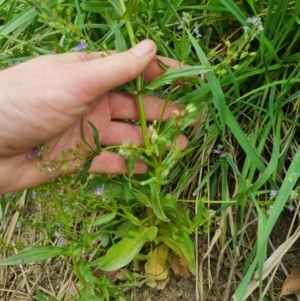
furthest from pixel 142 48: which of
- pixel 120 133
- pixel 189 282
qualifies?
pixel 189 282

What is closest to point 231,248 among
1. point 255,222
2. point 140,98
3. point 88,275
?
point 255,222

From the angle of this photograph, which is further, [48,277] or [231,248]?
[48,277]

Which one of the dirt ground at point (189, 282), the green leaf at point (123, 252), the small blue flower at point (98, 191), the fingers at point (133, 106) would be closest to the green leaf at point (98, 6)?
the fingers at point (133, 106)

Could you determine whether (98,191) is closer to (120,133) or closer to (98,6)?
(120,133)

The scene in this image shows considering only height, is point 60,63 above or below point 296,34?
above

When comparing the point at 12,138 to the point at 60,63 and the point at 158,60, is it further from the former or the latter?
the point at 158,60

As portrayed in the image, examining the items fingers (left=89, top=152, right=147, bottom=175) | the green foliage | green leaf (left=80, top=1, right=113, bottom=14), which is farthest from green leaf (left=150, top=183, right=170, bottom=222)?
green leaf (left=80, top=1, right=113, bottom=14)
